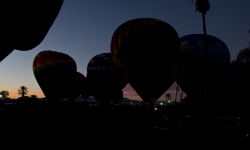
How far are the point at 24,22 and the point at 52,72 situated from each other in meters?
25.6

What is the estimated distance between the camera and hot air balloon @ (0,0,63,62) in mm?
5395

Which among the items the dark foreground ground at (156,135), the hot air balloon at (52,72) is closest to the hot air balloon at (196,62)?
the dark foreground ground at (156,135)

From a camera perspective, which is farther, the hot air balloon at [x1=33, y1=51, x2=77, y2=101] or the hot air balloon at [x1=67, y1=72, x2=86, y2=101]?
the hot air balloon at [x1=67, y1=72, x2=86, y2=101]

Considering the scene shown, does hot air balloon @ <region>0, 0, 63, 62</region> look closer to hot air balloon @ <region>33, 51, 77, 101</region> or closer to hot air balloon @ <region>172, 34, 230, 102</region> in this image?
hot air balloon @ <region>172, 34, 230, 102</region>

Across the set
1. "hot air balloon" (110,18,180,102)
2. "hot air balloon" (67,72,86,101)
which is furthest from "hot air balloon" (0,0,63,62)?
"hot air balloon" (67,72,86,101)

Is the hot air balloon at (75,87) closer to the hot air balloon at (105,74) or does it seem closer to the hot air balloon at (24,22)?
the hot air balloon at (105,74)

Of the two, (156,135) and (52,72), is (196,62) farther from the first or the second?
(52,72)

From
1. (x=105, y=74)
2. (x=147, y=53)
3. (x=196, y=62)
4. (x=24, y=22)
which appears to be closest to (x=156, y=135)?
(x=24, y=22)

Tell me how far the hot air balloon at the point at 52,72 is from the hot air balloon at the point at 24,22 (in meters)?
24.6

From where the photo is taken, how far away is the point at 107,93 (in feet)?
129

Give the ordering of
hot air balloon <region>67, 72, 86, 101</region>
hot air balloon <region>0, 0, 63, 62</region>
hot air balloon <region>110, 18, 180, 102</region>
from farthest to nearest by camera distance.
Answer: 1. hot air balloon <region>67, 72, 86, 101</region>
2. hot air balloon <region>110, 18, 180, 102</region>
3. hot air balloon <region>0, 0, 63, 62</region>

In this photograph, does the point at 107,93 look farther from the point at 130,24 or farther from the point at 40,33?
the point at 40,33

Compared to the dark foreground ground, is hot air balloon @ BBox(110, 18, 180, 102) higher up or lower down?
higher up

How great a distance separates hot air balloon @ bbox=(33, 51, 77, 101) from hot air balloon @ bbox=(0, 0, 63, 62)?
2456 centimetres
